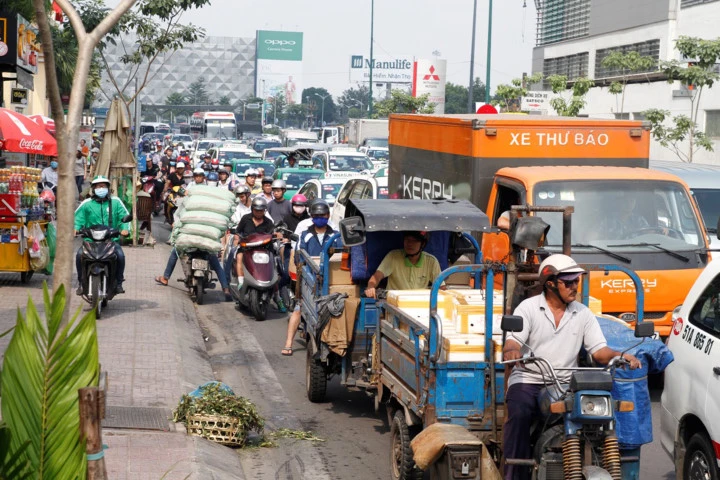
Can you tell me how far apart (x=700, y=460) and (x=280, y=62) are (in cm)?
17773

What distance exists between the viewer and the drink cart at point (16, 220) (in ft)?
49.4

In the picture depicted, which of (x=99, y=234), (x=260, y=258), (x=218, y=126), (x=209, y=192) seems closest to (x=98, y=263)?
(x=99, y=234)

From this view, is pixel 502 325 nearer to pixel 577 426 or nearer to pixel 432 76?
pixel 577 426

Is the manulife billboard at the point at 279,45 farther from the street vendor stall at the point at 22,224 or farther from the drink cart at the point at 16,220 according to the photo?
the drink cart at the point at 16,220

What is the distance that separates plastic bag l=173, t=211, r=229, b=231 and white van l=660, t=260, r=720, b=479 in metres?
8.98

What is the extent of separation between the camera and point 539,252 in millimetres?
6520

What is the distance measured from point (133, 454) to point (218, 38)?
18227cm

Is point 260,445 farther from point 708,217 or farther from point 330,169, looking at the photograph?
point 330,169

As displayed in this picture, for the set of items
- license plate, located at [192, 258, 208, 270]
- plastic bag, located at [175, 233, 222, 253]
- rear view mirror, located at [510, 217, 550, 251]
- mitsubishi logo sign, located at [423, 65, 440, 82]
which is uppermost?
mitsubishi logo sign, located at [423, 65, 440, 82]

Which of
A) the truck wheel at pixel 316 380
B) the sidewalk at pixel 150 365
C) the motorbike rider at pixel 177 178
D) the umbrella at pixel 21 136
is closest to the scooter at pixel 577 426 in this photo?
the sidewalk at pixel 150 365

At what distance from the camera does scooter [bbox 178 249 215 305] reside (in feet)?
50.3

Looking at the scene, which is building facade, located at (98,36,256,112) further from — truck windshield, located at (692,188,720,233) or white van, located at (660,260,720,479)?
white van, located at (660,260,720,479)

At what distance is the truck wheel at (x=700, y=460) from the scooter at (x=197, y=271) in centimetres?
974

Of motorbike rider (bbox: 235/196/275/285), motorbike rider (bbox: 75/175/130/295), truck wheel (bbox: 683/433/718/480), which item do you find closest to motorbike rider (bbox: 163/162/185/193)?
motorbike rider (bbox: 235/196/275/285)
